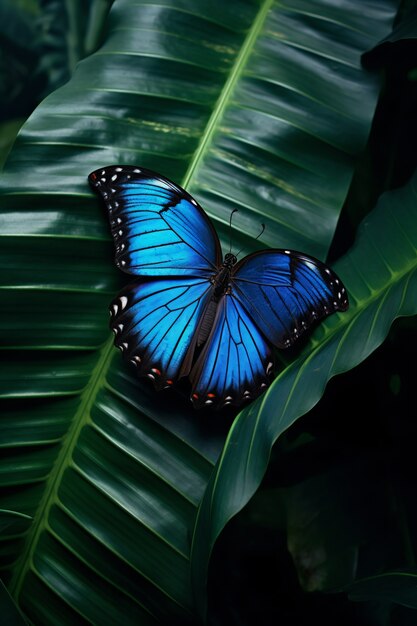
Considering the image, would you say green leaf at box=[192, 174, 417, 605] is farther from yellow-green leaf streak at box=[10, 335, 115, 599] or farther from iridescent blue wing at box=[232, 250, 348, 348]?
yellow-green leaf streak at box=[10, 335, 115, 599]

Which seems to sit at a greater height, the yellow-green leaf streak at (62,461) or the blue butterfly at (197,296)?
the blue butterfly at (197,296)

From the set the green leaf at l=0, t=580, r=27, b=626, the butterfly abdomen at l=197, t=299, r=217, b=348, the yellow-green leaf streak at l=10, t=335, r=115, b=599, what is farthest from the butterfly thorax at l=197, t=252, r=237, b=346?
the green leaf at l=0, t=580, r=27, b=626

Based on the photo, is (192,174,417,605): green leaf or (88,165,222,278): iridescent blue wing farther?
(88,165,222,278): iridescent blue wing

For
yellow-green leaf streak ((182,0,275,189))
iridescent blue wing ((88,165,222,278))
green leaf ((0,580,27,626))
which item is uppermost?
yellow-green leaf streak ((182,0,275,189))

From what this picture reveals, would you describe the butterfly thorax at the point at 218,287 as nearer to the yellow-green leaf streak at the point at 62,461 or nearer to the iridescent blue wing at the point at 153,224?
the iridescent blue wing at the point at 153,224

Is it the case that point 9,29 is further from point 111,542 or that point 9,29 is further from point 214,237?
point 111,542

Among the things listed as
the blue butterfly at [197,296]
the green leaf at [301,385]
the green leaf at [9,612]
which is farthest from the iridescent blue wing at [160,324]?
the green leaf at [9,612]

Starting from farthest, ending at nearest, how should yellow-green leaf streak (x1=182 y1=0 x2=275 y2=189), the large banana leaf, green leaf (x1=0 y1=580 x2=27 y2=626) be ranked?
yellow-green leaf streak (x1=182 y1=0 x2=275 y2=189) → the large banana leaf → green leaf (x1=0 y1=580 x2=27 y2=626)
